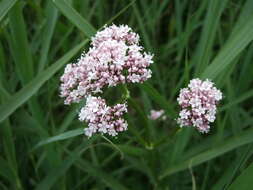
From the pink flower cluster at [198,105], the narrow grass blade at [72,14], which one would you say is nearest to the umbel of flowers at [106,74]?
the narrow grass blade at [72,14]

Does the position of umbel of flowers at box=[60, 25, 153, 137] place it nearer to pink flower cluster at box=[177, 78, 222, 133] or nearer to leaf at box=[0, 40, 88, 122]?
leaf at box=[0, 40, 88, 122]

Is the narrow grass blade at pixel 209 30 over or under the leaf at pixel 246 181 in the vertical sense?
over

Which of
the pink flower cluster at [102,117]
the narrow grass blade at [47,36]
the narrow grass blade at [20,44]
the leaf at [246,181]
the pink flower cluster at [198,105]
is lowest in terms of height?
the leaf at [246,181]

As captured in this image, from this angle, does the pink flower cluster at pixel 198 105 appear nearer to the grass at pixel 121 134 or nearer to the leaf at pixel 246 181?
the grass at pixel 121 134

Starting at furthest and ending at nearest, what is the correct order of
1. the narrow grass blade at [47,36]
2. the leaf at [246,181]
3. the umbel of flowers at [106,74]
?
1. the narrow grass blade at [47,36]
2. the umbel of flowers at [106,74]
3. the leaf at [246,181]

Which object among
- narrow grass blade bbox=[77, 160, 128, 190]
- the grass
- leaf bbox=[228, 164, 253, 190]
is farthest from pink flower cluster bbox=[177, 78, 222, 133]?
narrow grass blade bbox=[77, 160, 128, 190]
